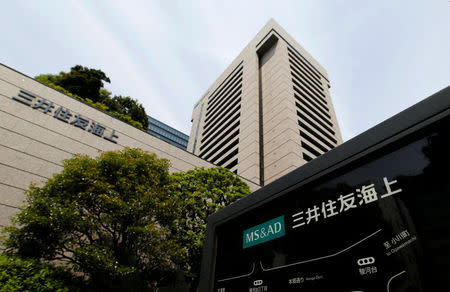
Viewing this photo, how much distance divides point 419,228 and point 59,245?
354 inches

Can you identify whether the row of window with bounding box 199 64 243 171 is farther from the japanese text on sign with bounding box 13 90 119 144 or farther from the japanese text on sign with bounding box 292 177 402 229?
the japanese text on sign with bounding box 292 177 402 229

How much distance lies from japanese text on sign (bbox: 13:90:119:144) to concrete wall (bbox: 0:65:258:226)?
0.30 ft

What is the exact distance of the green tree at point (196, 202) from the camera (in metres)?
9.20

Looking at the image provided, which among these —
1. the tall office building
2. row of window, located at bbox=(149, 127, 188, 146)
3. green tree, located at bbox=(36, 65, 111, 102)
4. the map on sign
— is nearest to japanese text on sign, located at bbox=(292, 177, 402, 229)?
the map on sign

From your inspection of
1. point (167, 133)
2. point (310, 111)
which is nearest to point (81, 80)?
point (310, 111)

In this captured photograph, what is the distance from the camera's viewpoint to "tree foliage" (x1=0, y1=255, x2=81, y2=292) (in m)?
5.53

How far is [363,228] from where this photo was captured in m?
1.28

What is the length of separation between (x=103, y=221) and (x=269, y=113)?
24.1m

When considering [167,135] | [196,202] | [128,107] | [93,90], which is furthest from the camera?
[167,135]

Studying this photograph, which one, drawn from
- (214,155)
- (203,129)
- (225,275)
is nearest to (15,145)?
(225,275)

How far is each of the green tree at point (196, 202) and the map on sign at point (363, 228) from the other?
312 inches

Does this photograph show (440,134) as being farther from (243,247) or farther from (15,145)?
(15,145)

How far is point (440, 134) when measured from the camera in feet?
3.77

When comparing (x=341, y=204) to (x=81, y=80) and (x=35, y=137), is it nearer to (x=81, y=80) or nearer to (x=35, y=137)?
(x=35, y=137)
